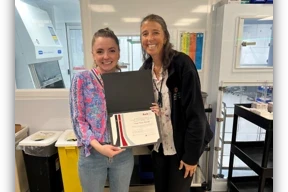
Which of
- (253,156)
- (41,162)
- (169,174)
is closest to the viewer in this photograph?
(169,174)

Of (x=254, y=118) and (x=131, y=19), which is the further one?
(x=131, y=19)

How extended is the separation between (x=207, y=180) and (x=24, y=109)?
2.06 metres

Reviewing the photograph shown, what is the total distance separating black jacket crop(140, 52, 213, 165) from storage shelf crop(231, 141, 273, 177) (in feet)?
2.54

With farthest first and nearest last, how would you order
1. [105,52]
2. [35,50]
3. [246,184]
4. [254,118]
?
[35,50] → [246,184] → [254,118] → [105,52]

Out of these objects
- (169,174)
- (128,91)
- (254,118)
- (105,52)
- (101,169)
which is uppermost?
(105,52)

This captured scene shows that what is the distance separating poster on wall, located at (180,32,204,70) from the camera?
192cm

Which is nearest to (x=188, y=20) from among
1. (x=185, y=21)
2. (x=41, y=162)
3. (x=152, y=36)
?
(x=185, y=21)

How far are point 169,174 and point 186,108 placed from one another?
45 cm

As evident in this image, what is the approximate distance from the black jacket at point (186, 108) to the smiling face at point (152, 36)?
0.39 feet

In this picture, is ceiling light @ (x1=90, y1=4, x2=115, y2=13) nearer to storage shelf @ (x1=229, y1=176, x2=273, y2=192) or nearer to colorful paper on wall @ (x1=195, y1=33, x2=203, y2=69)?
colorful paper on wall @ (x1=195, y1=33, x2=203, y2=69)

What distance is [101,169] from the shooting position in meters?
1.02

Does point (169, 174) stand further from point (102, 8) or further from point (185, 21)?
point (102, 8)
